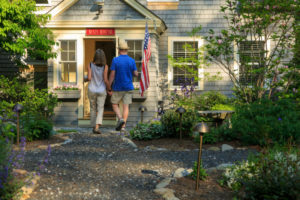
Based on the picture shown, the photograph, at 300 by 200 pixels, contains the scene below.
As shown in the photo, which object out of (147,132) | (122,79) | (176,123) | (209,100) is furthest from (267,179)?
(209,100)

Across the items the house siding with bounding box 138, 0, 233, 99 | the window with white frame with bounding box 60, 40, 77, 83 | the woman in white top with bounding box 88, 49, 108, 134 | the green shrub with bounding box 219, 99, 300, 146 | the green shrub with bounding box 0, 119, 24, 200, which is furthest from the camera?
the house siding with bounding box 138, 0, 233, 99

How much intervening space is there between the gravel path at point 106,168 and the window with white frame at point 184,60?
527 cm

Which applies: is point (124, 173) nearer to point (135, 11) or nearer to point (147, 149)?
point (147, 149)

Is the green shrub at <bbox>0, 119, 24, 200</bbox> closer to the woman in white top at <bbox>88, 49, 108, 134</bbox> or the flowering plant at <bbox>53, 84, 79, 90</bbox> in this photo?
the woman in white top at <bbox>88, 49, 108, 134</bbox>

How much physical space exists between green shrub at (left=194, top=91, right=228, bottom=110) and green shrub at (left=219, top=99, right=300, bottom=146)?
3609mm

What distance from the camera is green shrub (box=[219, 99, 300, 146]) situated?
20.5 ft

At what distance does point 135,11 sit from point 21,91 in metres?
4.02

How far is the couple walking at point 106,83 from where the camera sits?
8242 millimetres

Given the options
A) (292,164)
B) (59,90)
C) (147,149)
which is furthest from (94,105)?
(292,164)

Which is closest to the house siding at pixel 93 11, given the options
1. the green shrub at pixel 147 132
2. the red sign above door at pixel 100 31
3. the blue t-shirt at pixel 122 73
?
the red sign above door at pixel 100 31

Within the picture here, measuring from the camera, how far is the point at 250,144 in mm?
6684

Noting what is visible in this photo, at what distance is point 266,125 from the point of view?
20.6 feet

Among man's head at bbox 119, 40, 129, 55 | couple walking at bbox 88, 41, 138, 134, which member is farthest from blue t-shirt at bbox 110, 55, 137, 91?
man's head at bbox 119, 40, 129, 55

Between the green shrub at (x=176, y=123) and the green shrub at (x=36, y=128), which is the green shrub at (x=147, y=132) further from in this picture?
the green shrub at (x=36, y=128)
